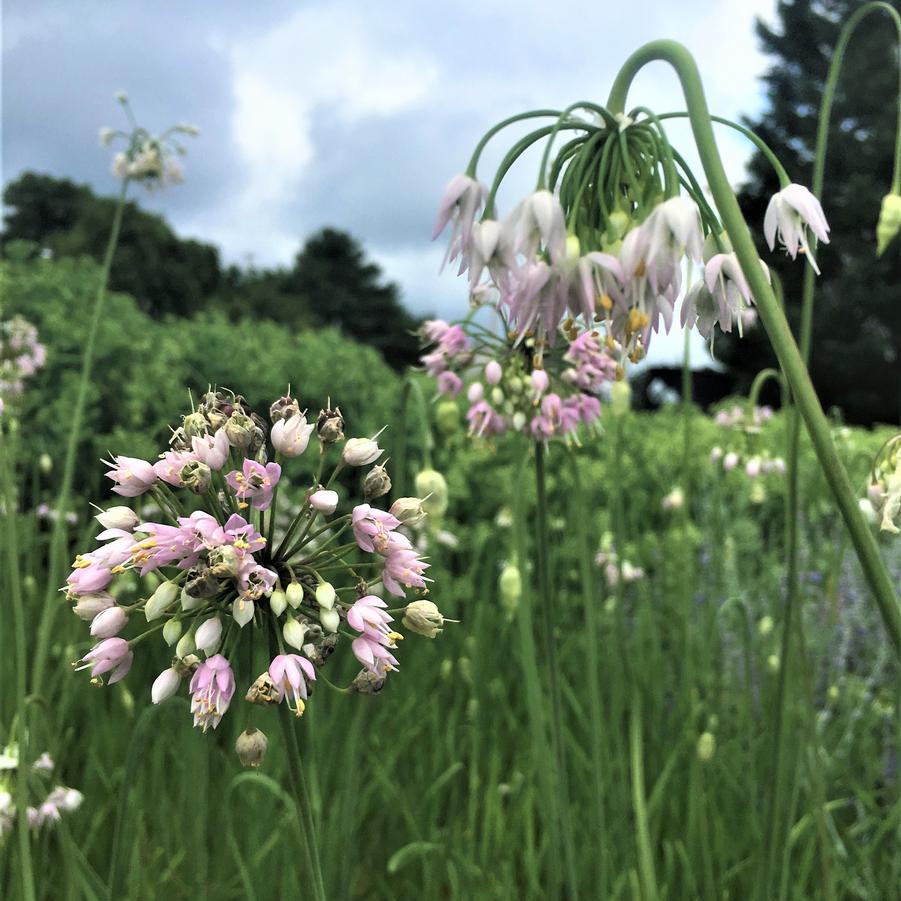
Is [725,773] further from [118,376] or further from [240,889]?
[118,376]

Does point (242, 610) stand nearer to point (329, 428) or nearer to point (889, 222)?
point (329, 428)

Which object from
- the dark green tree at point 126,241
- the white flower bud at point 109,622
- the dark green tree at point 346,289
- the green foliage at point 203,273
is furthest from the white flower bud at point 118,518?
the dark green tree at point 346,289

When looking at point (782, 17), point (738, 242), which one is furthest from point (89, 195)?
point (738, 242)

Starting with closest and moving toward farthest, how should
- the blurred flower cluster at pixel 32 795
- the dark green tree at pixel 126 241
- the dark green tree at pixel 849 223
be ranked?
the blurred flower cluster at pixel 32 795, the dark green tree at pixel 849 223, the dark green tree at pixel 126 241

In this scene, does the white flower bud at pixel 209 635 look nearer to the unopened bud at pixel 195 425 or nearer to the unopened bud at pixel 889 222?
the unopened bud at pixel 195 425

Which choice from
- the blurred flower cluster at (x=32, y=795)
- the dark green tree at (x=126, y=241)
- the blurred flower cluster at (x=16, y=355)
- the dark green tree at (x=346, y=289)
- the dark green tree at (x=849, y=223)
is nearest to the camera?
the blurred flower cluster at (x=32, y=795)

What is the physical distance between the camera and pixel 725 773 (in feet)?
11.8

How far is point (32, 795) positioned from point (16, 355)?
3025 mm

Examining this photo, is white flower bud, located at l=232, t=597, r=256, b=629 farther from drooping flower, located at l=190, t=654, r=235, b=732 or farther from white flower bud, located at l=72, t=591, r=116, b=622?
white flower bud, located at l=72, t=591, r=116, b=622

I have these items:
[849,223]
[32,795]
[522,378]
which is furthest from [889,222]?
[849,223]

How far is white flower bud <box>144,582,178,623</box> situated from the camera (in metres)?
1.28

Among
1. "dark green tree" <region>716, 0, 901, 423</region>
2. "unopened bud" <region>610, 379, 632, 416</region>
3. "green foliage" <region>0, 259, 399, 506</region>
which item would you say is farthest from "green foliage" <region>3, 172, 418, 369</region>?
"unopened bud" <region>610, 379, 632, 416</region>

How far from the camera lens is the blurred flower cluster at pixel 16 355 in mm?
4250

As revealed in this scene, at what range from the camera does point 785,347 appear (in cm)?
104
